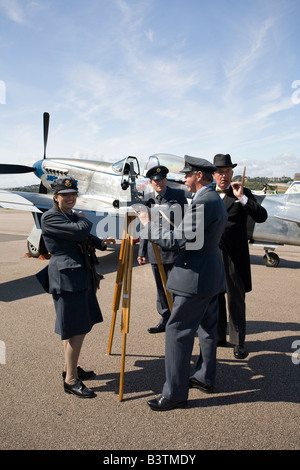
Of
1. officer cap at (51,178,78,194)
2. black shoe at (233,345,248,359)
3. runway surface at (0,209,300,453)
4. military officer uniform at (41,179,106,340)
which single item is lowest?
runway surface at (0,209,300,453)

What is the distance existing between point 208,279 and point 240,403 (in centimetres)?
114

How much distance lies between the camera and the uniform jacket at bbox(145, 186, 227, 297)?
2381 mm

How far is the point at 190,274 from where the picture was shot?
249cm

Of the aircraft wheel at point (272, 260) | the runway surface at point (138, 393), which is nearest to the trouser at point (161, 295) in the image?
the runway surface at point (138, 393)

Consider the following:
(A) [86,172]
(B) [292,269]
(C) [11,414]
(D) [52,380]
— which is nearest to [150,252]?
(D) [52,380]

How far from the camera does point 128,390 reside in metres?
2.87

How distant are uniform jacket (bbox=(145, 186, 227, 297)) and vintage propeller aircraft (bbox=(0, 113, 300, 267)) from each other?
296cm

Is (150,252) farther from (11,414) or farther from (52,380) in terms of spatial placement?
(11,414)

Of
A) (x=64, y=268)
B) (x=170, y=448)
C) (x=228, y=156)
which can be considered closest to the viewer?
(x=170, y=448)

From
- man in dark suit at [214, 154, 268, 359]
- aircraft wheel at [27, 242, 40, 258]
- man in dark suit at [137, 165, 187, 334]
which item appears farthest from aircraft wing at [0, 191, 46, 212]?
man in dark suit at [214, 154, 268, 359]

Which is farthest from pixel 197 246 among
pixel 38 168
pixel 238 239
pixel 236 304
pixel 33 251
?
pixel 38 168

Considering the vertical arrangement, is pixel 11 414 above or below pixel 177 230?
below

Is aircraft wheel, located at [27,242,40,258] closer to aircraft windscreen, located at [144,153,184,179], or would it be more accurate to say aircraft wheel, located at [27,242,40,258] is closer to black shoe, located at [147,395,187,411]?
aircraft windscreen, located at [144,153,184,179]

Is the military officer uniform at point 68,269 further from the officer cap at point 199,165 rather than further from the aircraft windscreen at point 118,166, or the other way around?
the aircraft windscreen at point 118,166
